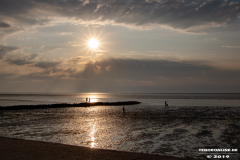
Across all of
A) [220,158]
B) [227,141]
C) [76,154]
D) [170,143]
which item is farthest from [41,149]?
[227,141]

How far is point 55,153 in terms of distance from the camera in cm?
1229

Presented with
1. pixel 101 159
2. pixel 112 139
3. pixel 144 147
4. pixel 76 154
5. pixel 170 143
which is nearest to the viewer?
pixel 101 159

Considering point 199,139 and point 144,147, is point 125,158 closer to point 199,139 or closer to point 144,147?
point 144,147

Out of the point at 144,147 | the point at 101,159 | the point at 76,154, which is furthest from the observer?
the point at 144,147

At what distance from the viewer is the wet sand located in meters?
11.5

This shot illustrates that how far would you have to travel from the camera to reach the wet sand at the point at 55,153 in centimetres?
1148

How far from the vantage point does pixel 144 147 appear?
50.0 ft

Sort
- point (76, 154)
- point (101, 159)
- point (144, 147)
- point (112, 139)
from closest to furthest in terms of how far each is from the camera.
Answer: point (101, 159), point (76, 154), point (144, 147), point (112, 139)

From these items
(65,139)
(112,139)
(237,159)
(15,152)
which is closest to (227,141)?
(237,159)

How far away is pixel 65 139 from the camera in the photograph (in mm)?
17719

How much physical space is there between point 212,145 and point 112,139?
8.29 meters

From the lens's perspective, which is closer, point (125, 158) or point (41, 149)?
point (125, 158)

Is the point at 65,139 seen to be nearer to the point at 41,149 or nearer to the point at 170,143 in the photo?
the point at 41,149

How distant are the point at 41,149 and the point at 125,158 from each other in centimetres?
567
